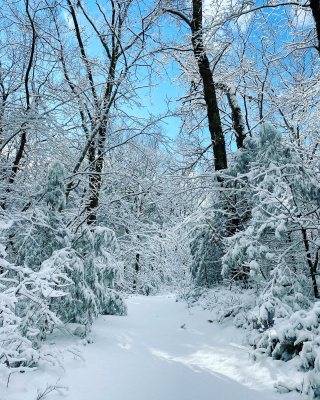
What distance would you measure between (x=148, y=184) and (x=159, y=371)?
4456mm

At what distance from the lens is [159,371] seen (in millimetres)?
4613

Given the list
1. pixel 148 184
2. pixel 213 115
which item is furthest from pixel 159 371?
pixel 213 115

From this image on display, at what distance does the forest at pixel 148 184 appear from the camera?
4.61 metres

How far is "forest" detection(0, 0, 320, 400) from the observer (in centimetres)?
461

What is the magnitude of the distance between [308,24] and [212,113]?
3.17 metres

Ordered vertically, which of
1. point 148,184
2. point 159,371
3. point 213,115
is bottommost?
point 159,371

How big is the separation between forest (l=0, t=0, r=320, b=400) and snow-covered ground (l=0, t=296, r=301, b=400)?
0.58ft

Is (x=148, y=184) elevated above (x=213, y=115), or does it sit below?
below

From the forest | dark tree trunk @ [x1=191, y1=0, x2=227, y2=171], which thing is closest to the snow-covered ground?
the forest

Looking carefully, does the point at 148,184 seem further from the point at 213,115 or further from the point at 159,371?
the point at 159,371

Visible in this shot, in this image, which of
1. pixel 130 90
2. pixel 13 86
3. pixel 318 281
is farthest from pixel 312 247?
pixel 13 86

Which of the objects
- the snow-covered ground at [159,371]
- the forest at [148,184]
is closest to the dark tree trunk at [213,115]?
the forest at [148,184]

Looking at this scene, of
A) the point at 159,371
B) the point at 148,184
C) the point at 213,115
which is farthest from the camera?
the point at 213,115

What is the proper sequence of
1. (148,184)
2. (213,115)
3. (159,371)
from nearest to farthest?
(159,371) → (148,184) → (213,115)
